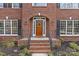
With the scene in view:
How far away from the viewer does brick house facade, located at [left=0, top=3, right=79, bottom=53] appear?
3.33 metres

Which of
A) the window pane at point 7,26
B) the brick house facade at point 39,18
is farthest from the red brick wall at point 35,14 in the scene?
the window pane at point 7,26

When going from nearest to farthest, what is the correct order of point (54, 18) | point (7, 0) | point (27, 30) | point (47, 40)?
point (7, 0) → point (47, 40) → point (27, 30) → point (54, 18)

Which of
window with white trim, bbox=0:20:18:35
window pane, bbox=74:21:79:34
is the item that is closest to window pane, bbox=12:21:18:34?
window with white trim, bbox=0:20:18:35

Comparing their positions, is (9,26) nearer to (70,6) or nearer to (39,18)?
(39,18)

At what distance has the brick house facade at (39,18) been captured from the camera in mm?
3326

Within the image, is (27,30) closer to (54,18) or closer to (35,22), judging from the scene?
(35,22)

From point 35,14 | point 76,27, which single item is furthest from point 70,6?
point 35,14

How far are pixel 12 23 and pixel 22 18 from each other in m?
0.21

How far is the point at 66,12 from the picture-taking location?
136 inches

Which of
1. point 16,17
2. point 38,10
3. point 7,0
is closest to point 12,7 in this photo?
point 16,17

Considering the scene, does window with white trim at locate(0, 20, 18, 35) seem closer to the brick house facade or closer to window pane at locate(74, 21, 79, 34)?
the brick house facade

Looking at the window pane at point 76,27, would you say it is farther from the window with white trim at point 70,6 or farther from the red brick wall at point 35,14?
the window with white trim at point 70,6

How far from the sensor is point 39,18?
3.88m

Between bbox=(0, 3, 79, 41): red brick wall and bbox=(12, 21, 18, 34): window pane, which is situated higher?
bbox=(0, 3, 79, 41): red brick wall
